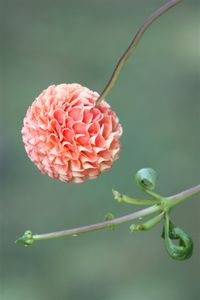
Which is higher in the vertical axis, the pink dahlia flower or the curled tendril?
the pink dahlia flower

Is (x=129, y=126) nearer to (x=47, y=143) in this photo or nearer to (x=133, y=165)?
(x=133, y=165)

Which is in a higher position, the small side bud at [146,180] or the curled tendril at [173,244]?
the small side bud at [146,180]

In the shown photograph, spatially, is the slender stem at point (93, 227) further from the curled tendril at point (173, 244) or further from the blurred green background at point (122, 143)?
the blurred green background at point (122, 143)

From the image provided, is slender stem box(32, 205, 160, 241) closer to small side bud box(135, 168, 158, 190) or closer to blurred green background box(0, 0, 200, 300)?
small side bud box(135, 168, 158, 190)

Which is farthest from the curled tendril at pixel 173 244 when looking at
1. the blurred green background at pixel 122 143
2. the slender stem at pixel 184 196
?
the blurred green background at pixel 122 143

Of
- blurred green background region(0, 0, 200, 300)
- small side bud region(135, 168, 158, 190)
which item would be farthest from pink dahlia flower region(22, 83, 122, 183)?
blurred green background region(0, 0, 200, 300)

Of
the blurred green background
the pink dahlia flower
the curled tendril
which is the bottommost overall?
the curled tendril

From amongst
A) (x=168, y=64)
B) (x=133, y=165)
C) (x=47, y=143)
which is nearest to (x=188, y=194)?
(x=47, y=143)
